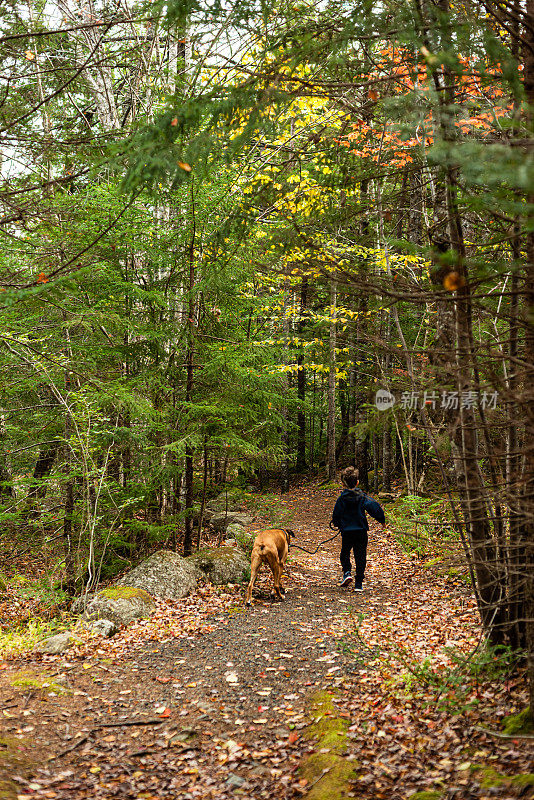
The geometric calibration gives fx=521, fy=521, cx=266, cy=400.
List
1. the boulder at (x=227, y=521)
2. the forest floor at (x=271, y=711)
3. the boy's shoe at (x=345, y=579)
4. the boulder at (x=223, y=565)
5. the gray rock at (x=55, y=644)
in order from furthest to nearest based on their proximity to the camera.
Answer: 1. the boulder at (x=227, y=521)
2. the boulder at (x=223, y=565)
3. the boy's shoe at (x=345, y=579)
4. the gray rock at (x=55, y=644)
5. the forest floor at (x=271, y=711)

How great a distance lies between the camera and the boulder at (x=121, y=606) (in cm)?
737

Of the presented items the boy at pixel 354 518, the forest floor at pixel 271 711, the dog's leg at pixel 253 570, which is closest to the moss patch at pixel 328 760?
the forest floor at pixel 271 711

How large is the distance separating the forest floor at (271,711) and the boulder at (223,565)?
145 centimetres

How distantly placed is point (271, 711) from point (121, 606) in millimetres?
3535

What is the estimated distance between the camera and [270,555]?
26.2ft

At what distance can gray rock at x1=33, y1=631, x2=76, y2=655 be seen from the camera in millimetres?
6344

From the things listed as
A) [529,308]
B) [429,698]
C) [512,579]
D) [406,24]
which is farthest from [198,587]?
[406,24]

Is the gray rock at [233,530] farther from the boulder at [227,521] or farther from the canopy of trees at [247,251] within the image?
the canopy of trees at [247,251]

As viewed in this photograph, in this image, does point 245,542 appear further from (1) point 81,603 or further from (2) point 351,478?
(1) point 81,603

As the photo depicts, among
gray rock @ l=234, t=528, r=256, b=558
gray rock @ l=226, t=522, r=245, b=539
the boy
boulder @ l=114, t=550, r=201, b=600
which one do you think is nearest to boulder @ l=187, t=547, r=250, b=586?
boulder @ l=114, t=550, r=201, b=600

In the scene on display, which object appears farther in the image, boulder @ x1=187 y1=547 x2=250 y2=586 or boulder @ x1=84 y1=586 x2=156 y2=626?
boulder @ x1=187 y1=547 x2=250 y2=586

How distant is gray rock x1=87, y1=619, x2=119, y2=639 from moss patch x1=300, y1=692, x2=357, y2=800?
3358 mm

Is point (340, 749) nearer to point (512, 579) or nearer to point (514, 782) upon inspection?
point (514, 782)

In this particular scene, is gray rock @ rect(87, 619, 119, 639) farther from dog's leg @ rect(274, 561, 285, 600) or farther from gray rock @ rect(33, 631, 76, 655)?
dog's leg @ rect(274, 561, 285, 600)
